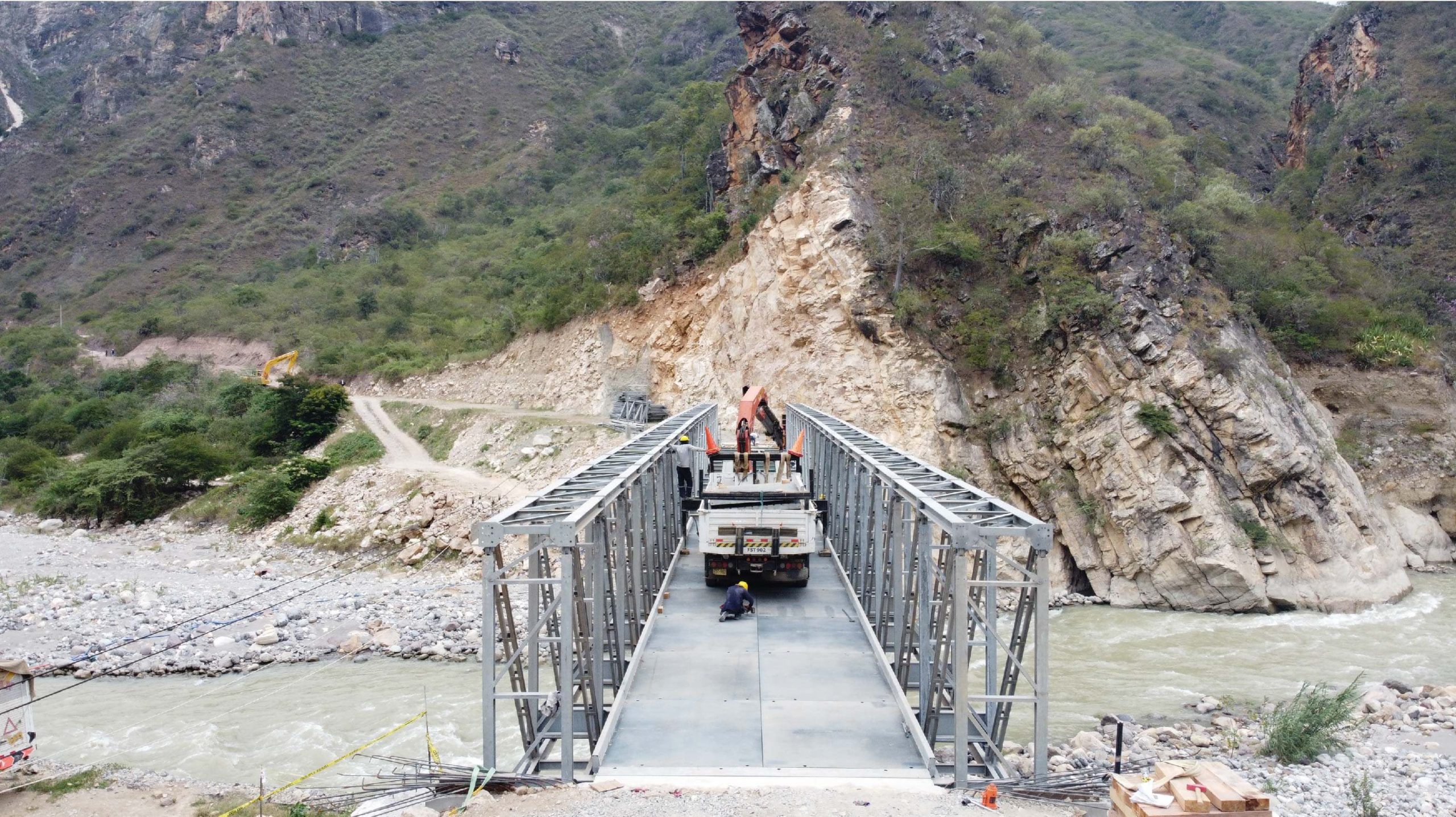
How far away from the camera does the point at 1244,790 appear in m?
5.78

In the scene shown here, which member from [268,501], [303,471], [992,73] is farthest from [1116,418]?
[268,501]

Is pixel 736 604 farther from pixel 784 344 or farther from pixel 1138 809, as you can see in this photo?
pixel 784 344

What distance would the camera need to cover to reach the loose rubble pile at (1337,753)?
11.0m

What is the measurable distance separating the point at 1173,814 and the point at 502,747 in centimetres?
1077

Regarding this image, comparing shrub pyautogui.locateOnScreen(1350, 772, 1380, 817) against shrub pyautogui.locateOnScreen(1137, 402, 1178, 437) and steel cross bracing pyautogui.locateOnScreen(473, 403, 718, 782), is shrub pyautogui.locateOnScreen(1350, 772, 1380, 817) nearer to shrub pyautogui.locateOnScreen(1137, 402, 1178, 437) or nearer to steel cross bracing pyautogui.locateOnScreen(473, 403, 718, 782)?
steel cross bracing pyautogui.locateOnScreen(473, 403, 718, 782)

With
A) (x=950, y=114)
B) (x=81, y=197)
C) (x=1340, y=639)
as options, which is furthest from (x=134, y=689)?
(x=81, y=197)

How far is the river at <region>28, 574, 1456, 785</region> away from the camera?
13.7m

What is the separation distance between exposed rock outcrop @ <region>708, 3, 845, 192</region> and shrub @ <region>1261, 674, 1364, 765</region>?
25.4 m

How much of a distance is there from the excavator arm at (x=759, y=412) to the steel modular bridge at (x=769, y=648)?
4.39 m

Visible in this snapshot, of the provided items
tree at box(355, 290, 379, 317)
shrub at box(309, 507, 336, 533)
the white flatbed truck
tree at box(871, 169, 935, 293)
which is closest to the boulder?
tree at box(871, 169, 935, 293)

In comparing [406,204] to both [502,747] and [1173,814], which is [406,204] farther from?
[1173,814]

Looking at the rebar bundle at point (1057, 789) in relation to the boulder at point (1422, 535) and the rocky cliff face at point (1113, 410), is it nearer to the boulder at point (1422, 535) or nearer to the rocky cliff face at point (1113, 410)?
the rocky cliff face at point (1113, 410)

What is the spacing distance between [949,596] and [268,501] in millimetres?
28499

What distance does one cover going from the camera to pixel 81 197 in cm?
7669
